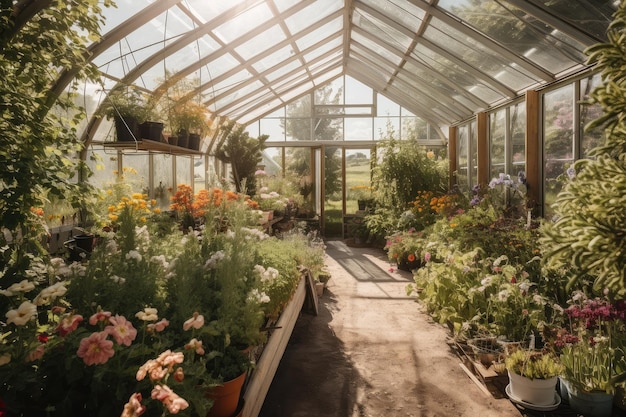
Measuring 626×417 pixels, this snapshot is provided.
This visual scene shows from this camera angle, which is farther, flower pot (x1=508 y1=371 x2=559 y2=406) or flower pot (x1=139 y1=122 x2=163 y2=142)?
flower pot (x1=139 y1=122 x2=163 y2=142)

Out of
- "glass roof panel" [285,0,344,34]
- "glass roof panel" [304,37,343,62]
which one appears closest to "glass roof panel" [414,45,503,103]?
"glass roof panel" [285,0,344,34]

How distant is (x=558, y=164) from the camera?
526cm

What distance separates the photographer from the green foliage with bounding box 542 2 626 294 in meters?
1.24

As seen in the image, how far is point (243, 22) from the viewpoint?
17.8 ft

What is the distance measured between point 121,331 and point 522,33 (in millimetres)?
4599

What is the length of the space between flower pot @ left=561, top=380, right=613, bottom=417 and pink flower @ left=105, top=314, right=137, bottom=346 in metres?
2.51

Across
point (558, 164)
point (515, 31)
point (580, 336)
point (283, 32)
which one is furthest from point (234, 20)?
point (580, 336)

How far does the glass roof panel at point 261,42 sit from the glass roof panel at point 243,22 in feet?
1.17

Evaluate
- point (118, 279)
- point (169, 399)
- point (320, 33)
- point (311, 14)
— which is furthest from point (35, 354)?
point (320, 33)

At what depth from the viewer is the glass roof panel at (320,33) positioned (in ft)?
22.7

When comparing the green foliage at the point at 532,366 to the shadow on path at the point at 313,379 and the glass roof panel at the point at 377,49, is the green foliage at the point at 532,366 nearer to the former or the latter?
the shadow on path at the point at 313,379

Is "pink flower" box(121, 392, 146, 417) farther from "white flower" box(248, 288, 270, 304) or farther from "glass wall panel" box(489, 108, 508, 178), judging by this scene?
"glass wall panel" box(489, 108, 508, 178)

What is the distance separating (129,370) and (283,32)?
18.9 ft

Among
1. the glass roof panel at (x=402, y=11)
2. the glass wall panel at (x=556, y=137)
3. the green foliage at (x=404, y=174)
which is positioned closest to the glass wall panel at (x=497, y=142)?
the glass wall panel at (x=556, y=137)
